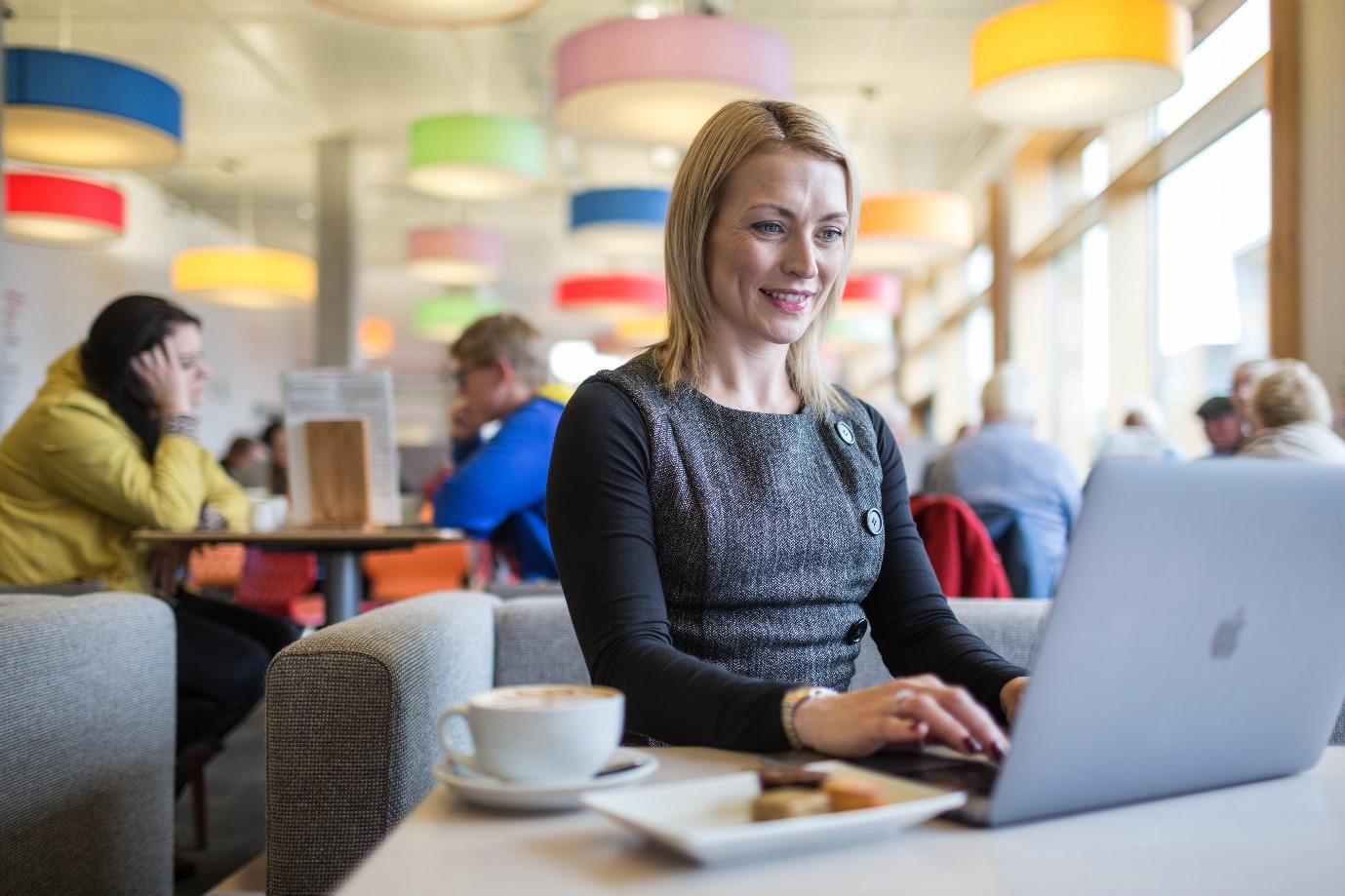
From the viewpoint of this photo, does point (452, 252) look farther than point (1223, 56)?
Yes

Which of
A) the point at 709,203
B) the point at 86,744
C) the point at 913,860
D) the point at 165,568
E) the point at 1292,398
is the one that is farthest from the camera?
the point at 1292,398

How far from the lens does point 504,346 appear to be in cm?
324

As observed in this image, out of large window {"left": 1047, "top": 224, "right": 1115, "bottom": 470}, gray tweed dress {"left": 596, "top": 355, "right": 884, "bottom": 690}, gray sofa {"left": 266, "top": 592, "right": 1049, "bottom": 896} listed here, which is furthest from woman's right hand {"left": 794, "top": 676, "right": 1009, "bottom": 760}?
large window {"left": 1047, "top": 224, "right": 1115, "bottom": 470}

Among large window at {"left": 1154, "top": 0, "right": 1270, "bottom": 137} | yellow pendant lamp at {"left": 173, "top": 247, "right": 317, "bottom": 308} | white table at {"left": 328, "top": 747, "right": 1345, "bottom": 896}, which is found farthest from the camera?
yellow pendant lamp at {"left": 173, "top": 247, "right": 317, "bottom": 308}

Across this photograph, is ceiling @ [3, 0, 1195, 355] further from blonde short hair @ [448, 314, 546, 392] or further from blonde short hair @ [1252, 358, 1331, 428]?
blonde short hair @ [448, 314, 546, 392]

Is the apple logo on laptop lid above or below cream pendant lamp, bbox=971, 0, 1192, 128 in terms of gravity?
below

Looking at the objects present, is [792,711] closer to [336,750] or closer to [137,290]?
[336,750]

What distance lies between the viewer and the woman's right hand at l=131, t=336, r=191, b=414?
9.16 feet

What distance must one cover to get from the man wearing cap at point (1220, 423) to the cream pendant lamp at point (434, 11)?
10.4ft

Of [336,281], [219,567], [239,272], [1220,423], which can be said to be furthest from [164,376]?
[336,281]

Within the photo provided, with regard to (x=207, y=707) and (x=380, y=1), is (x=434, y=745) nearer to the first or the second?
(x=207, y=707)

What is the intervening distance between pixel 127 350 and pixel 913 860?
250 cm

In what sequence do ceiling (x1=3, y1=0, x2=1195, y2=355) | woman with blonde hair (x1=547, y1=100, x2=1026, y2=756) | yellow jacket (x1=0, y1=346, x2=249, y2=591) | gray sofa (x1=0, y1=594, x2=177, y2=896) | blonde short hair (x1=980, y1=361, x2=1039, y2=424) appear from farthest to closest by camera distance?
ceiling (x1=3, y1=0, x2=1195, y2=355), blonde short hair (x1=980, y1=361, x2=1039, y2=424), yellow jacket (x1=0, y1=346, x2=249, y2=591), gray sofa (x1=0, y1=594, x2=177, y2=896), woman with blonde hair (x1=547, y1=100, x2=1026, y2=756)

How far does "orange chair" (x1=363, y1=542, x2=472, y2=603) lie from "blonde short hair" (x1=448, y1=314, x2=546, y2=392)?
1297 mm
